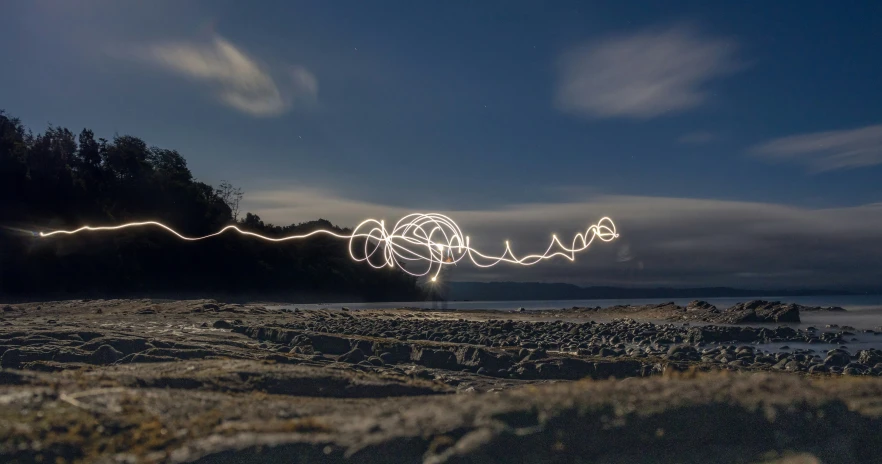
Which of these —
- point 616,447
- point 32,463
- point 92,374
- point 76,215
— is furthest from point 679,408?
point 76,215

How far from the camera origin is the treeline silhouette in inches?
1289

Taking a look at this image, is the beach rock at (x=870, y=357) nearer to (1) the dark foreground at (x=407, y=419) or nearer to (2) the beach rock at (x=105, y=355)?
(1) the dark foreground at (x=407, y=419)

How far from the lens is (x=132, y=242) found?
37.0m

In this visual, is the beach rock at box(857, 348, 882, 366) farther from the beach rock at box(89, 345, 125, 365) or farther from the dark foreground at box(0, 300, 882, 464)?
the beach rock at box(89, 345, 125, 365)

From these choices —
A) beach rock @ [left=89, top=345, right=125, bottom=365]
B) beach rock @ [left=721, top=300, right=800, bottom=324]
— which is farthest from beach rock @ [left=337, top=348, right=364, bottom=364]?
beach rock @ [left=721, top=300, right=800, bottom=324]

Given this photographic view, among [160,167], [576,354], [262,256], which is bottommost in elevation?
[576,354]

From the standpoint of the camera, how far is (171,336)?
32.7 ft

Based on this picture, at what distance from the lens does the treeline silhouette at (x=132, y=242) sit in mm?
32750

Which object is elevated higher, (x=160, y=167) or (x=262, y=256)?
(x=160, y=167)

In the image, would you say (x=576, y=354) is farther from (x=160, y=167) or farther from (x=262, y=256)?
(x=160, y=167)

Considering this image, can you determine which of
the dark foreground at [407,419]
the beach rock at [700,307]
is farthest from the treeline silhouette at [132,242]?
the dark foreground at [407,419]

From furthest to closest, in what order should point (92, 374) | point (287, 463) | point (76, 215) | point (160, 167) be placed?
point (160, 167) → point (76, 215) → point (92, 374) → point (287, 463)

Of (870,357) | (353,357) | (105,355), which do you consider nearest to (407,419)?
(353,357)

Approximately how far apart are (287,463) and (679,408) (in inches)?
87.2
